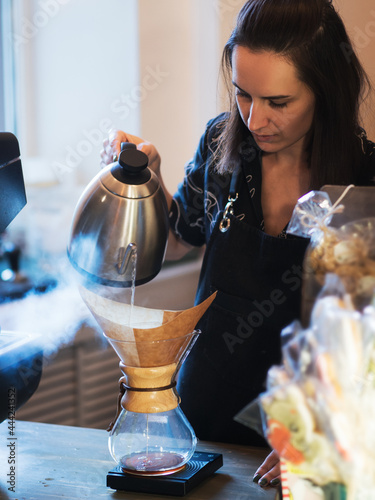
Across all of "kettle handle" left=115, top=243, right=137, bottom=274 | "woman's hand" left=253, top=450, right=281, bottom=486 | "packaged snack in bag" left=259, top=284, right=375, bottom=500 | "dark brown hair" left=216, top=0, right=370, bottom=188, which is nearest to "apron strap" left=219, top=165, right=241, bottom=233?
"dark brown hair" left=216, top=0, right=370, bottom=188

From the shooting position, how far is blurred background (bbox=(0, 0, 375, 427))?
2.88m

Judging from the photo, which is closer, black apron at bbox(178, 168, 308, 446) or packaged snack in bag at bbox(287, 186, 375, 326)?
packaged snack in bag at bbox(287, 186, 375, 326)

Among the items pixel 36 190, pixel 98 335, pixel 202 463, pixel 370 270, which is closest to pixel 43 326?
pixel 98 335

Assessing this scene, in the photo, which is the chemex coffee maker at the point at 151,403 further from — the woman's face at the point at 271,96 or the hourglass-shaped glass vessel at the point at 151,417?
the woman's face at the point at 271,96

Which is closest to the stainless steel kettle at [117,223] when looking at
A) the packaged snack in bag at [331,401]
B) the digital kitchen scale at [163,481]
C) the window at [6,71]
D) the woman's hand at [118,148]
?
the woman's hand at [118,148]

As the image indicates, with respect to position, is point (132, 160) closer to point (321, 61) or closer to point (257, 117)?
point (257, 117)

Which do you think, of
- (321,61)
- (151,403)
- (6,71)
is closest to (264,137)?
(321,61)

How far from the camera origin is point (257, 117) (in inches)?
53.7

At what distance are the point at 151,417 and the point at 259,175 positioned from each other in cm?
70

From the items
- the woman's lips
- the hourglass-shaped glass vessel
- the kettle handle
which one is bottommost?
the hourglass-shaped glass vessel

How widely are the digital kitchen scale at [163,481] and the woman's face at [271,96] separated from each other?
653 millimetres

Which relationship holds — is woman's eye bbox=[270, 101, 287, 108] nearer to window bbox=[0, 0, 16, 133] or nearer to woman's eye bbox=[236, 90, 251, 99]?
woman's eye bbox=[236, 90, 251, 99]

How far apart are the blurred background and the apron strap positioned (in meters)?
1.31

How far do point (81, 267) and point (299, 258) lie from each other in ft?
1.48
